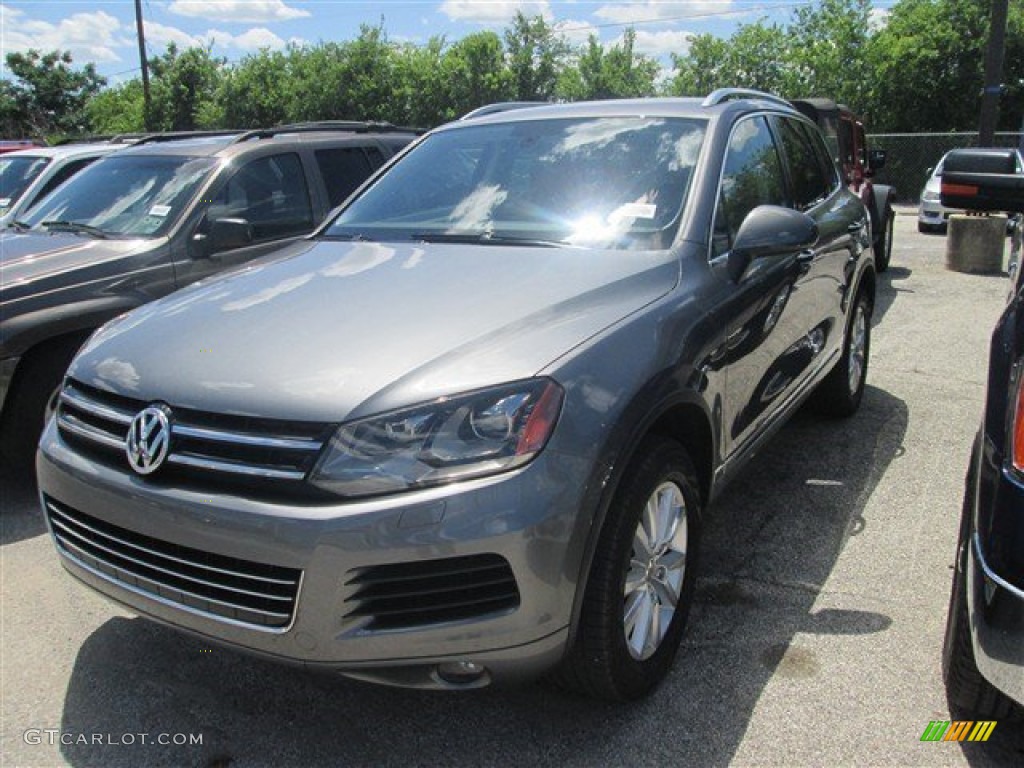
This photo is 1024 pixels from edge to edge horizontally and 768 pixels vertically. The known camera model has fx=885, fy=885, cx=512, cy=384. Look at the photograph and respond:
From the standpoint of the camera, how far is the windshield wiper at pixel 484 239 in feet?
10.3

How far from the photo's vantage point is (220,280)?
127 inches

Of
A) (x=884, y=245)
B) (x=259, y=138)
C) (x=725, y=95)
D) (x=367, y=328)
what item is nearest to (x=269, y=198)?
(x=259, y=138)

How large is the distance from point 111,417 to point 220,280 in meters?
0.87

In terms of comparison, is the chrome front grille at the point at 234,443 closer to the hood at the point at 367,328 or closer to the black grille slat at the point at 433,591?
the hood at the point at 367,328

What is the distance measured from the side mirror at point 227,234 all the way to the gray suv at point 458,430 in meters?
1.85

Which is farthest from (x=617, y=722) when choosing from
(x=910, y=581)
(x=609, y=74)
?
(x=609, y=74)

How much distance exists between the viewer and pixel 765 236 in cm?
308

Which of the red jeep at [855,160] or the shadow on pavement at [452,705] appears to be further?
the red jeep at [855,160]

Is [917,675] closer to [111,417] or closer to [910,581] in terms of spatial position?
[910,581]

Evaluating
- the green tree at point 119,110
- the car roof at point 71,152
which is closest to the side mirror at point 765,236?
the car roof at point 71,152

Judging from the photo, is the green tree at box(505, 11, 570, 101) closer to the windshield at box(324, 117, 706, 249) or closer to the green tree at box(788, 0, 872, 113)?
the green tree at box(788, 0, 872, 113)

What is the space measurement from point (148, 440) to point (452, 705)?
121cm

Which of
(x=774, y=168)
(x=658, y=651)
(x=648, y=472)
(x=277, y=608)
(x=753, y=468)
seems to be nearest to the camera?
(x=277, y=608)

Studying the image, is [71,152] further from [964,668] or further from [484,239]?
[964,668]
